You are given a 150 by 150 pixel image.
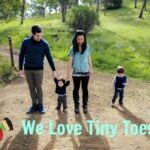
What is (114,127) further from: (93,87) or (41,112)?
(93,87)

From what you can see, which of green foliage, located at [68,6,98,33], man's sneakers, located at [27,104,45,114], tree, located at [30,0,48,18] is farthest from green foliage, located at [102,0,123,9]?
man's sneakers, located at [27,104,45,114]

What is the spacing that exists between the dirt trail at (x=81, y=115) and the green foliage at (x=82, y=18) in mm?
17702

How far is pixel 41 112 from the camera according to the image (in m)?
11.3

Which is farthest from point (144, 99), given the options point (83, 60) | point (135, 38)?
point (135, 38)

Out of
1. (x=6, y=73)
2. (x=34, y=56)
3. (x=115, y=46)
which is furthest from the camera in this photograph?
(x=115, y=46)

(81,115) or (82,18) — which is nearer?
(81,115)

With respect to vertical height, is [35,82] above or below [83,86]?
above

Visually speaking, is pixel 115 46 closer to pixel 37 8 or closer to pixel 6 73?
pixel 6 73

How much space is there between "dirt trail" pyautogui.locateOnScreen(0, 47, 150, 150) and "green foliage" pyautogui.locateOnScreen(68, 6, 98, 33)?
17.7 meters

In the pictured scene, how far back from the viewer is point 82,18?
3494cm

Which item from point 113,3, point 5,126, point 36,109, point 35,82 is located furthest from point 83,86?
point 113,3

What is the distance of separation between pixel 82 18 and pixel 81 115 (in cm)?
2440

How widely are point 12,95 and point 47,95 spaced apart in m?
1.27

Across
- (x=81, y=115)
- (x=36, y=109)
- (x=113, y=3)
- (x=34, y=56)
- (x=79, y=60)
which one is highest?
(x=34, y=56)
